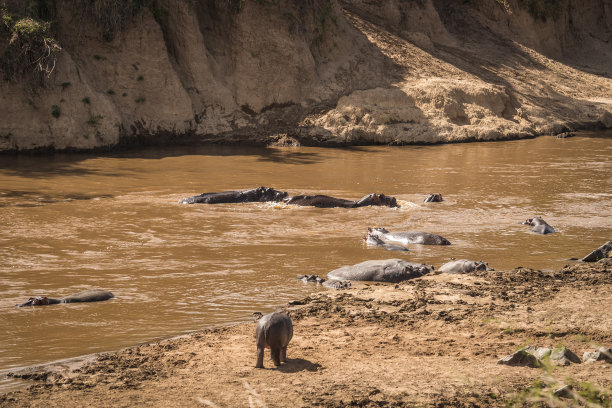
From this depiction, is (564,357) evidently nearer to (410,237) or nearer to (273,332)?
(273,332)

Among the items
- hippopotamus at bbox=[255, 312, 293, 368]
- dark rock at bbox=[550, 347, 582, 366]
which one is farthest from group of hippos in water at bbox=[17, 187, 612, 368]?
dark rock at bbox=[550, 347, 582, 366]

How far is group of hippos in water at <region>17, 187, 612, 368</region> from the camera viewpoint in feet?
19.4

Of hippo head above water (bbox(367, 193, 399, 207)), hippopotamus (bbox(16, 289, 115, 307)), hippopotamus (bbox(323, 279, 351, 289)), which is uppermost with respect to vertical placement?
hippo head above water (bbox(367, 193, 399, 207))

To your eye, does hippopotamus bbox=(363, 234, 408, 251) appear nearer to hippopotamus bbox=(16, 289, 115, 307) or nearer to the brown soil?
the brown soil

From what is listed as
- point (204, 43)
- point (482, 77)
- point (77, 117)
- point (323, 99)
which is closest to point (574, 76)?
point (482, 77)

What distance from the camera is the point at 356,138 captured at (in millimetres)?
22312

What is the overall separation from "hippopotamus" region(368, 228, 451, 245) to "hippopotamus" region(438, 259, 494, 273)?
1488 mm

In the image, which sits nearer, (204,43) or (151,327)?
(151,327)

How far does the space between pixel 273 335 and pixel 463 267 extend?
385 centimetres

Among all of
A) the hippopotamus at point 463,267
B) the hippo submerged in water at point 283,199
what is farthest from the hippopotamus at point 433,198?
the hippopotamus at point 463,267

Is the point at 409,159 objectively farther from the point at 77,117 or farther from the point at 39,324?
the point at 39,324

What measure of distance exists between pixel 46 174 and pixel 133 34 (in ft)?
21.4

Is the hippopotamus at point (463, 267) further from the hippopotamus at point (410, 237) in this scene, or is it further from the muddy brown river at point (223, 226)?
the hippopotamus at point (410, 237)

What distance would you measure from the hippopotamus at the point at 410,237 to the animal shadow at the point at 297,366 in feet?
16.2
